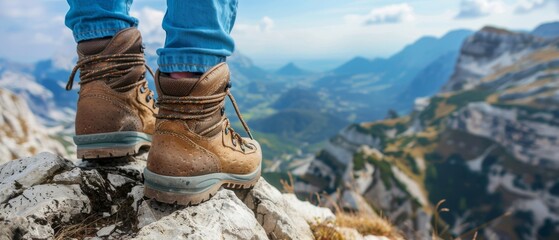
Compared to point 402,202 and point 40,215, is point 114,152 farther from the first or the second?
point 402,202

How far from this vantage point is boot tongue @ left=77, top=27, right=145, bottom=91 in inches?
144

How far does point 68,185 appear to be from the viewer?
336cm

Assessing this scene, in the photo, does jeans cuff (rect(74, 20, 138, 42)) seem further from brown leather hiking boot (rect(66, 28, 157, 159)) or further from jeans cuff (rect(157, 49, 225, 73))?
jeans cuff (rect(157, 49, 225, 73))

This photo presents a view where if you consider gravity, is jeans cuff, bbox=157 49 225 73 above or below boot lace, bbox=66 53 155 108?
above

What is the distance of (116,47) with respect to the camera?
3.67m

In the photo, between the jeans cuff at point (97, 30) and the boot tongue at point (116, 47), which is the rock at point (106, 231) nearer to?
the boot tongue at point (116, 47)

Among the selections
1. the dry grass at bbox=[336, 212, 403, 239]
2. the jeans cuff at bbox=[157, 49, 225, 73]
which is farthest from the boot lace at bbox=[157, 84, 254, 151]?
the dry grass at bbox=[336, 212, 403, 239]

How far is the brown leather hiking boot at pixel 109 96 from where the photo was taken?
12.0ft

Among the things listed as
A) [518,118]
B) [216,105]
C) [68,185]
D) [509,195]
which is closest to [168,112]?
[216,105]

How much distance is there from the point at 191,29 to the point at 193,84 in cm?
51

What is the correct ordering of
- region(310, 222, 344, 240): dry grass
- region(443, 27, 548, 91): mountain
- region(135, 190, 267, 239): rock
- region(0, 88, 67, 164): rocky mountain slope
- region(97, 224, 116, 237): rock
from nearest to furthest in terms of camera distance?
region(135, 190, 267, 239): rock, region(97, 224, 116, 237): rock, region(310, 222, 344, 240): dry grass, region(0, 88, 67, 164): rocky mountain slope, region(443, 27, 548, 91): mountain

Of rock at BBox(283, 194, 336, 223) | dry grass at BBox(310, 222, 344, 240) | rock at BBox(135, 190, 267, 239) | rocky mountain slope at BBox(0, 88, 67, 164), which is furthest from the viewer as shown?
rocky mountain slope at BBox(0, 88, 67, 164)

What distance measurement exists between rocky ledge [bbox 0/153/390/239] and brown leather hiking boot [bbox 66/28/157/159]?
324mm

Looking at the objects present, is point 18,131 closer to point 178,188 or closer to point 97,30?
point 97,30
